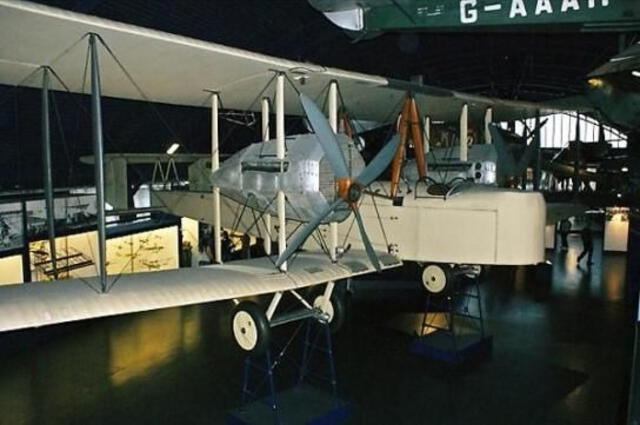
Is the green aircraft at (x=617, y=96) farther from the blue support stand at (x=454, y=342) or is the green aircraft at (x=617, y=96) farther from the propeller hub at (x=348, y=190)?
the propeller hub at (x=348, y=190)

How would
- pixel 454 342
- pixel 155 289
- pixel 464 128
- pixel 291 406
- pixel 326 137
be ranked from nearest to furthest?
pixel 155 289 < pixel 326 137 < pixel 291 406 < pixel 454 342 < pixel 464 128

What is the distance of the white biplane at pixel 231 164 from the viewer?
4.23 meters

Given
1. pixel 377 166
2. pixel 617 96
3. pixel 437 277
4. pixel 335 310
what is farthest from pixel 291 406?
pixel 617 96

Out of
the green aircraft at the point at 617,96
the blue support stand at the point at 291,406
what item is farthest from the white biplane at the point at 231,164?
the green aircraft at the point at 617,96

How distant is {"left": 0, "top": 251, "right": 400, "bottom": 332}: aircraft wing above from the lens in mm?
4258

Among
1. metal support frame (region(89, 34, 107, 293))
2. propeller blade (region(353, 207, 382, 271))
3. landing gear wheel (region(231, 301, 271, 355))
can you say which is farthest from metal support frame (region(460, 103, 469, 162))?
metal support frame (region(89, 34, 107, 293))

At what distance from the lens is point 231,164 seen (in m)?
6.64

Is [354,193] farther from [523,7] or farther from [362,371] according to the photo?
[362,371]

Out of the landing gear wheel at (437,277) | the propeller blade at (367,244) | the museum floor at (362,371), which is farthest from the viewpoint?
the landing gear wheel at (437,277)

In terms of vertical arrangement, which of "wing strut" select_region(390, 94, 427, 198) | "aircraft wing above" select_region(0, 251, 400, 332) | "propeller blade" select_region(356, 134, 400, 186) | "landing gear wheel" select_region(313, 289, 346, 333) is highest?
"wing strut" select_region(390, 94, 427, 198)

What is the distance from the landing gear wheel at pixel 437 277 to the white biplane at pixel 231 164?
0.92 metres

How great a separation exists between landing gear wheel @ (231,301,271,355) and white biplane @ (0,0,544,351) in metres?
0.01

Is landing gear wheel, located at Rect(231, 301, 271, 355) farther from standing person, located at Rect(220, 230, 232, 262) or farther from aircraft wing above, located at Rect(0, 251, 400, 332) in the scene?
standing person, located at Rect(220, 230, 232, 262)

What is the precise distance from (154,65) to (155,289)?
85.8 inches
